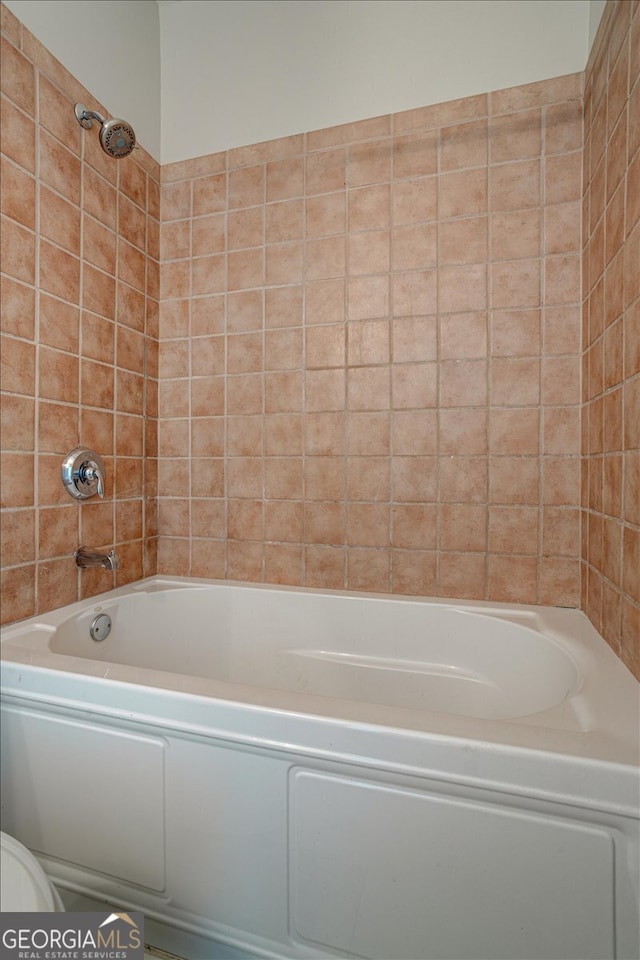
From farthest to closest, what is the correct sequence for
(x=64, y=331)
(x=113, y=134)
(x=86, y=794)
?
(x=64, y=331)
(x=113, y=134)
(x=86, y=794)

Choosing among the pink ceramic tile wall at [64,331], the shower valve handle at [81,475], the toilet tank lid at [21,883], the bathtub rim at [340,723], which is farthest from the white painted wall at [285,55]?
the toilet tank lid at [21,883]

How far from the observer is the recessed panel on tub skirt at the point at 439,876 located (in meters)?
0.71

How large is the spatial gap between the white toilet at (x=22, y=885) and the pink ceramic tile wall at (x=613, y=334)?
42.1 inches

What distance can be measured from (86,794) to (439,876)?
71cm

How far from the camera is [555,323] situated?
4.91 ft

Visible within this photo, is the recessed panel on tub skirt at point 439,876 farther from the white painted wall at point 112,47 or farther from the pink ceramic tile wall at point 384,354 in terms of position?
the white painted wall at point 112,47

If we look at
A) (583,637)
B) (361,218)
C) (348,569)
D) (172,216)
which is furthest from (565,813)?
(172,216)

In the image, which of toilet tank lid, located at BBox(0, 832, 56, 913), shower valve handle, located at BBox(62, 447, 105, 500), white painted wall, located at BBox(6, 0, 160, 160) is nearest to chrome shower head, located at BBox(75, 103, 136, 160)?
white painted wall, located at BBox(6, 0, 160, 160)

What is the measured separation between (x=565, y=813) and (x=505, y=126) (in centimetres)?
179

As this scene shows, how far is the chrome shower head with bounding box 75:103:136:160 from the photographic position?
1328 millimetres

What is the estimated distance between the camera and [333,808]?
82cm

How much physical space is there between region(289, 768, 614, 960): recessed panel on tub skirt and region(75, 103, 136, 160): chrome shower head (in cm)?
161

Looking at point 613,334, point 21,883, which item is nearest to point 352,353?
point 613,334

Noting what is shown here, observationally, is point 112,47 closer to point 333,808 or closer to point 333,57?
point 333,57
